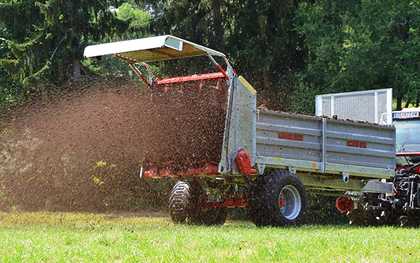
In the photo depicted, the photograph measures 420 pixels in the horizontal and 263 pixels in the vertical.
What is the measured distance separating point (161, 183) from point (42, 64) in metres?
6.03

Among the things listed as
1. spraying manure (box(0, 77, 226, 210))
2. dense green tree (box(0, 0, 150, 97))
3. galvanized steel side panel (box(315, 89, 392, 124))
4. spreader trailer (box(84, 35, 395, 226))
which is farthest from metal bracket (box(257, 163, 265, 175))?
dense green tree (box(0, 0, 150, 97))

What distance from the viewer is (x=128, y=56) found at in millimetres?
14062

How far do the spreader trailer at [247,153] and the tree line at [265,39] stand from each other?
26.3 feet

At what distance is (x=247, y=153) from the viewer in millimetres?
12992

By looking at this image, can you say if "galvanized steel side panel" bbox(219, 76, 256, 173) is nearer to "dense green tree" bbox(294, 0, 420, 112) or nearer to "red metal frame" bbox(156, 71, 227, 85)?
"red metal frame" bbox(156, 71, 227, 85)

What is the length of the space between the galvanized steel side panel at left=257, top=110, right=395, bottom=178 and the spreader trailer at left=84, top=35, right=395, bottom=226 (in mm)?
17

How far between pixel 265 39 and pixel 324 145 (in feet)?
36.1

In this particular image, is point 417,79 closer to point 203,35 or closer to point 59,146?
point 203,35

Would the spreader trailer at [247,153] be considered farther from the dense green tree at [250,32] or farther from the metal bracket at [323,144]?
the dense green tree at [250,32]

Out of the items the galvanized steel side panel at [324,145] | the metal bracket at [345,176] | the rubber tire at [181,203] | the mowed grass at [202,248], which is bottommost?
the mowed grass at [202,248]

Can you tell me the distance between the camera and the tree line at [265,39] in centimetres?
2298

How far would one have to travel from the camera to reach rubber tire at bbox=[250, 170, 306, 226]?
1298 centimetres

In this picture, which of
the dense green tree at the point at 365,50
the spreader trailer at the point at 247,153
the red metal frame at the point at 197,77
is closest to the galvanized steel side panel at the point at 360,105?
the spreader trailer at the point at 247,153

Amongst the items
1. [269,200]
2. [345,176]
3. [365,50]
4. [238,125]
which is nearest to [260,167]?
[269,200]
